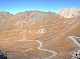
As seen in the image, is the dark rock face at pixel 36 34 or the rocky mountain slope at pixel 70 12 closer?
the dark rock face at pixel 36 34

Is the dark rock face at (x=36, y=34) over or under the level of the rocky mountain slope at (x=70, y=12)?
under

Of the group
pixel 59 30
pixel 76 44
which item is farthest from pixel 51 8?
pixel 76 44

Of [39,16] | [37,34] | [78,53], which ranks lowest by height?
[78,53]

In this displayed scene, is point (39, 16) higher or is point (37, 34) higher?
point (39, 16)

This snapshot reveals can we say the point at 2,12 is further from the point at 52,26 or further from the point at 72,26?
the point at 72,26

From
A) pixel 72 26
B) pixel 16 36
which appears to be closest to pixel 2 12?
pixel 16 36

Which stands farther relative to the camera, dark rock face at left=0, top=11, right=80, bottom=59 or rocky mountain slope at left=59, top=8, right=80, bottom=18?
rocky mountain slope at left=59, top=8, right=80, bottom=18

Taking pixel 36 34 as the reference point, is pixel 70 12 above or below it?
above

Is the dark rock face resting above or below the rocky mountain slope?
below
